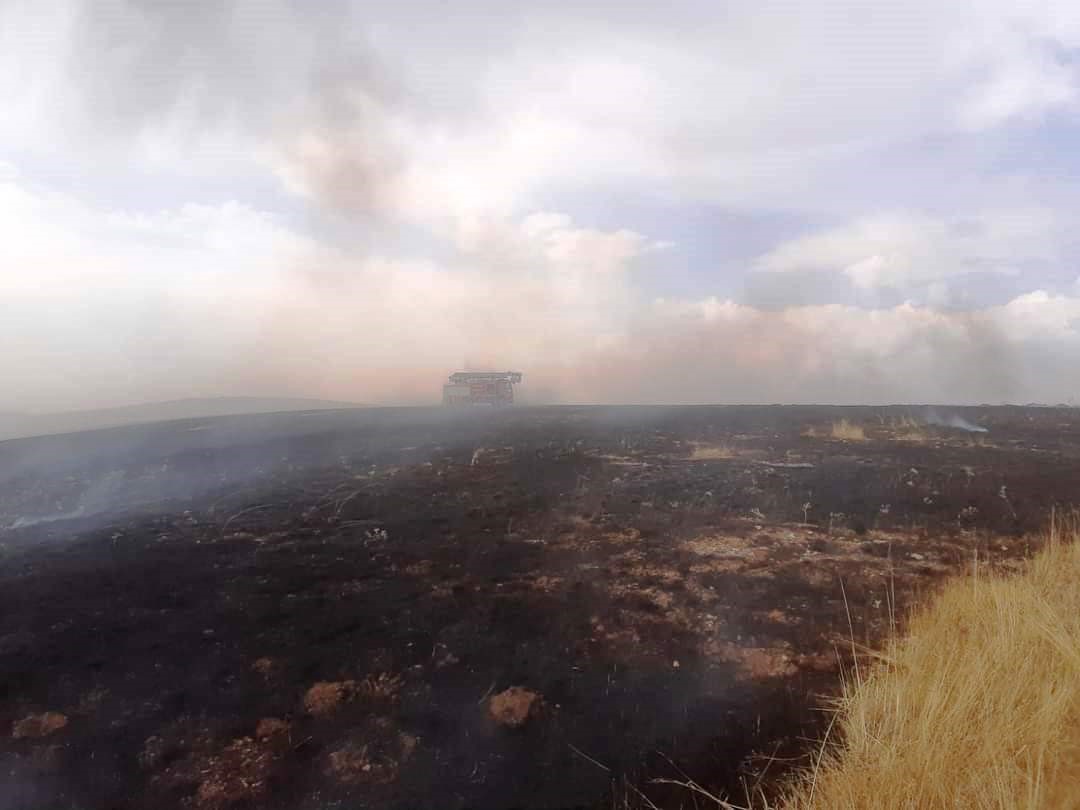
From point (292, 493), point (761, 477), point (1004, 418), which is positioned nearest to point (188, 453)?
point (292, 493)

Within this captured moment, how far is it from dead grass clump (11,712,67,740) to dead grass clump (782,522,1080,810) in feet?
20.5

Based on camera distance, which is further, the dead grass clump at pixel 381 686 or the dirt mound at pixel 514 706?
the dead grass clump at pixel 381 686

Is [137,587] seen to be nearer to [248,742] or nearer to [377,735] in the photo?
[248,742]

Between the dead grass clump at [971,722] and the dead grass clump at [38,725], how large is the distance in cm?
625

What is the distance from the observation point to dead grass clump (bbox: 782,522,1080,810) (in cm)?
311

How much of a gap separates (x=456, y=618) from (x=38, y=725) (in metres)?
4.00

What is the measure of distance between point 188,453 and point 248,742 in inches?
674

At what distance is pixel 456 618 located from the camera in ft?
23.0

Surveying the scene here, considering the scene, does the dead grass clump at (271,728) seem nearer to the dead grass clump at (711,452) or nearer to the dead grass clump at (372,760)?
the dead grass clump at (372,760)

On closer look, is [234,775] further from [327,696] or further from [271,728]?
[327,696]

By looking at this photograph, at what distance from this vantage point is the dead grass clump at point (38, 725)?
507cm

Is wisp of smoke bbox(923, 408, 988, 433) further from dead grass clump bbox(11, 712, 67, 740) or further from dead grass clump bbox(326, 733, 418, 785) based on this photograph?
dead grass clump bbox(11, 712, 67, 740)

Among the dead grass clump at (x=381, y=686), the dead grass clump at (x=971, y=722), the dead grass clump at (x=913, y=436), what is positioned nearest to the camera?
the dead grass clump at (x=971, y=722)

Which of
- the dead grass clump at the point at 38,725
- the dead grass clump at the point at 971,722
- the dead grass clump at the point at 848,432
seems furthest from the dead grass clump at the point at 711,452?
the dead grass clump at the point at 38,725
